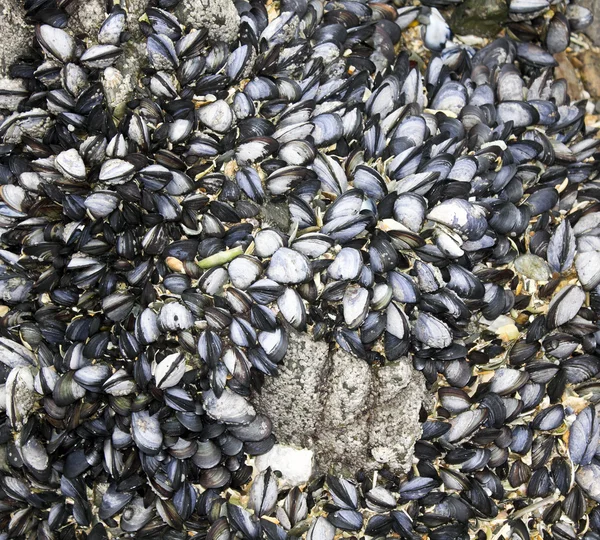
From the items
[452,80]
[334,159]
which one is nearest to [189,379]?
[334,159]

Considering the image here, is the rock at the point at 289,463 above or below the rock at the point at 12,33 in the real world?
below

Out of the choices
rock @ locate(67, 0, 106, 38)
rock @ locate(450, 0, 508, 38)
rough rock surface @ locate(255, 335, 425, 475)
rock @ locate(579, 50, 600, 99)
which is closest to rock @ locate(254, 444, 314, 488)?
rough rock surface @ locate(255, 335, 425, 475)

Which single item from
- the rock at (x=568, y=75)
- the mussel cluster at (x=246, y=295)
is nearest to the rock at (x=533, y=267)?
the mussel cluster at (x=246, y=295)

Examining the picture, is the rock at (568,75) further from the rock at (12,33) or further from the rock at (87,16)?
the rock at (12,33)

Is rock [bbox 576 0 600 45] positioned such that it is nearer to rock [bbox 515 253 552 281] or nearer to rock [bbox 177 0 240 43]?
rock [bbox 515 253 552 281]

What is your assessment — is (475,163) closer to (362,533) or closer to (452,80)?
(452,80)
